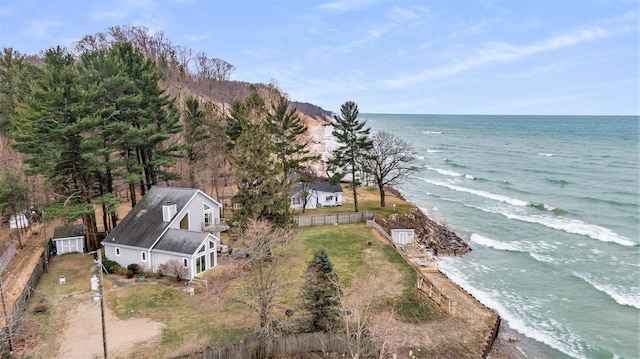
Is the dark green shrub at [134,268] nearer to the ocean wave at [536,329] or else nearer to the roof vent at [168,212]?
the roof vent at [168,212]

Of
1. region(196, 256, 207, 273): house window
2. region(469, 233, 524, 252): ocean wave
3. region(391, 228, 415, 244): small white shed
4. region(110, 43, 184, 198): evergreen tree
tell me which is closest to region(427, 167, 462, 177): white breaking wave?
region(469, 233, 524, 252): ocean wave

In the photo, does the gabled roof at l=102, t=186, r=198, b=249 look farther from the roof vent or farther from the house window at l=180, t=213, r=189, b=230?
the house window at l=180, t=213, r=189, b=230

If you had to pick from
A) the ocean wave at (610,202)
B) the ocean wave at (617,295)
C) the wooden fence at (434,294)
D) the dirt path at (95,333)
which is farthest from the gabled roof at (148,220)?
the ocean wave at (610,202)

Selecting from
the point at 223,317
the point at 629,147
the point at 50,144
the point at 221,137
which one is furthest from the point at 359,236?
the point at 629,147

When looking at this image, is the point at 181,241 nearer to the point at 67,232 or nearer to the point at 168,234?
the point at 168,234

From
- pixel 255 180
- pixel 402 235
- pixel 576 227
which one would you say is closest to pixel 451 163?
pixel 576 227
